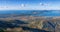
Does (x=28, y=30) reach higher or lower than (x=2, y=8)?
lower

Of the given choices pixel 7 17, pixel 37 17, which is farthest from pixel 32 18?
pixel 7 17

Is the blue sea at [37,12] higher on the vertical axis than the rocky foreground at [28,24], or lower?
higher

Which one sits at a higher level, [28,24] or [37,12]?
[37,12]

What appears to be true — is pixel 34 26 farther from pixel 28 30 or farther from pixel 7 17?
pixel 7 17

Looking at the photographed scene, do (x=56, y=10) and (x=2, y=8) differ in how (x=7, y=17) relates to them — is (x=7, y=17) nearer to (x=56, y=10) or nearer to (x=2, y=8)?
(x=2, y=8)

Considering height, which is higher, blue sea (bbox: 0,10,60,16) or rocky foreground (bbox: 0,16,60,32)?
blue sea (bbox: 0,10,60,16)

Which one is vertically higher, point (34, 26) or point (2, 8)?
point (2, 8)
